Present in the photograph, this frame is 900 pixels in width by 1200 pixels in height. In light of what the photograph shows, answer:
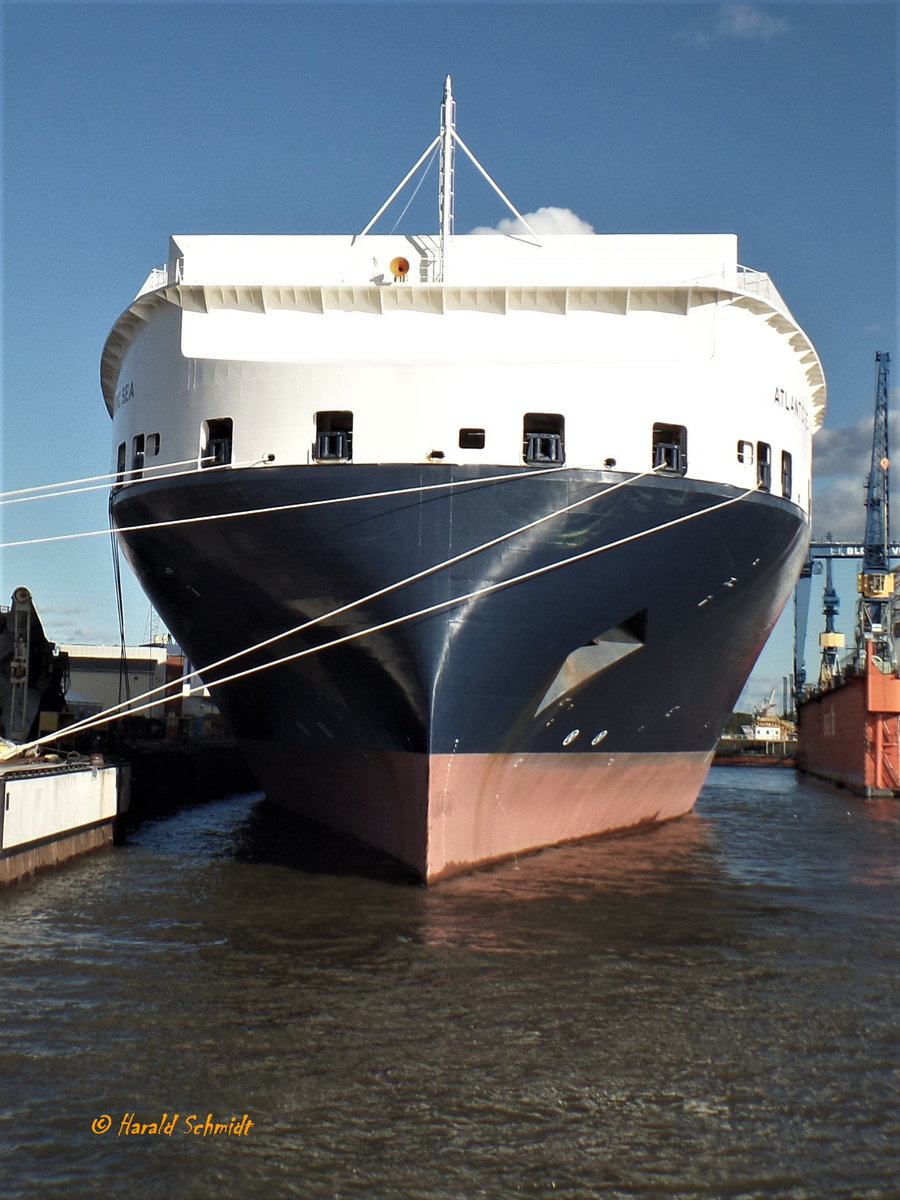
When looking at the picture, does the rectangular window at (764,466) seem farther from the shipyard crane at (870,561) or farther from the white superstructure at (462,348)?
the shipyard crane at (870,561)

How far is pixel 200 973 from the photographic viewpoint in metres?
9.33

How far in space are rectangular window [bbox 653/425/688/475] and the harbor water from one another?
4.98 m

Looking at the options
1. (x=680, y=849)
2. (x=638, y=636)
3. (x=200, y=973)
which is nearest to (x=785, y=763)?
(x=680, y=849)

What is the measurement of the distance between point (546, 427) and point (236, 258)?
4780mm

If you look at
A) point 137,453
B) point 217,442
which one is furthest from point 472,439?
point 137,453

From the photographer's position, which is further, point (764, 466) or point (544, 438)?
point (764, 466)

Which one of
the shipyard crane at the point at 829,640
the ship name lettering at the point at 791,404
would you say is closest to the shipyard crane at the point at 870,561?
the shipyard crane at the point at 829,640

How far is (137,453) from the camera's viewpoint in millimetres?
15047

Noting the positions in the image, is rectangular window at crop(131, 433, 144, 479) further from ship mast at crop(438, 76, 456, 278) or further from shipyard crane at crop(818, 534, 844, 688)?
shipyard crane at crop(818, 534, 844, 688)

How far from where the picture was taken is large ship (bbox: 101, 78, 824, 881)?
40.8 feet

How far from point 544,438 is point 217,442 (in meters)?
3.97

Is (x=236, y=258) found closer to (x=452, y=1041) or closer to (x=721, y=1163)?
(x=452, y=1041)

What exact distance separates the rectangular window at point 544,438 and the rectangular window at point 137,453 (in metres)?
5.29

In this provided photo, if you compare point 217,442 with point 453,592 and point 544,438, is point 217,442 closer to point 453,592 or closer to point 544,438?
point 453,592
